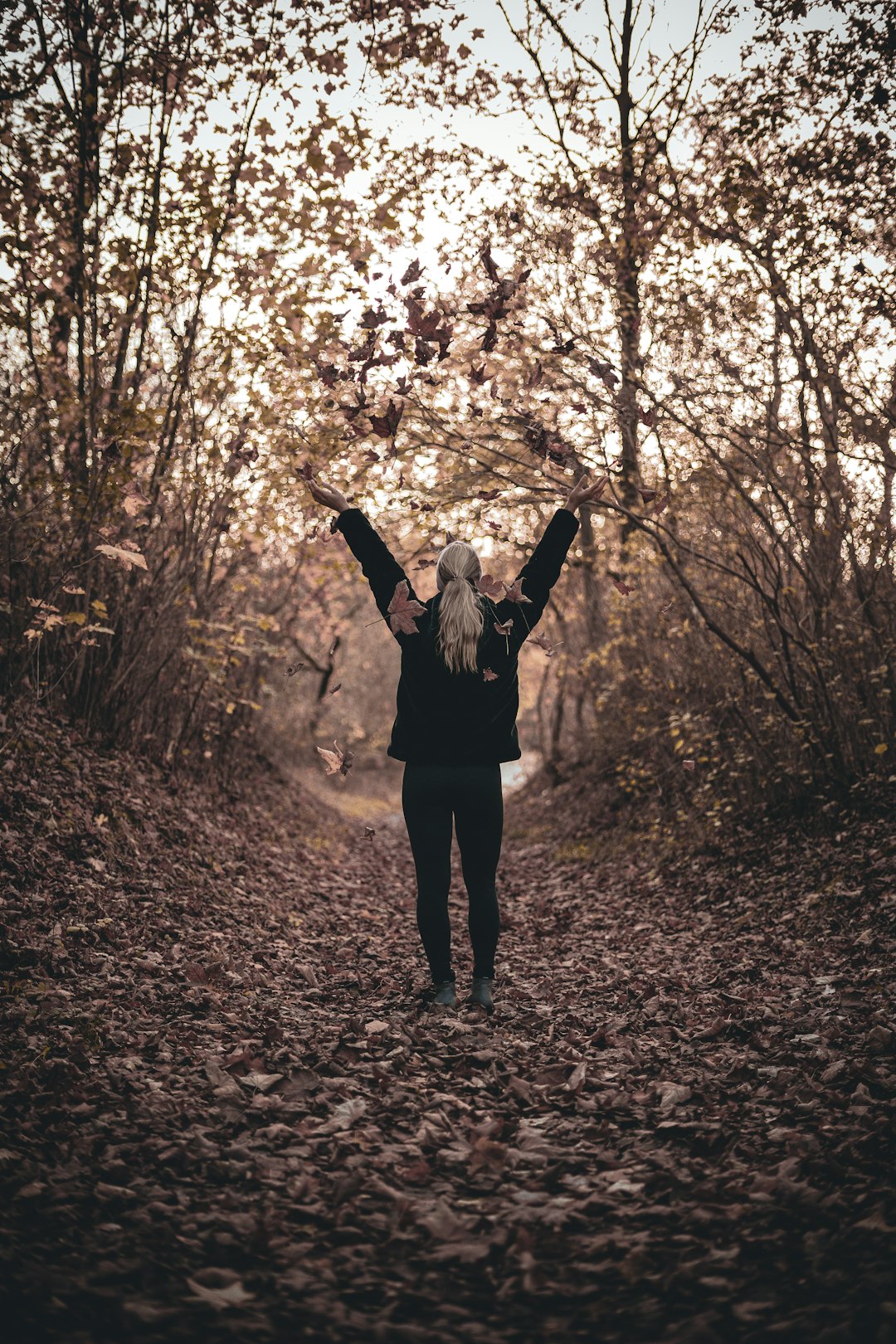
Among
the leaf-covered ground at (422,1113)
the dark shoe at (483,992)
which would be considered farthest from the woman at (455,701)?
the leaf-covered ground at (422,1113)

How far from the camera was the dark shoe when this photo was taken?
4352 mm

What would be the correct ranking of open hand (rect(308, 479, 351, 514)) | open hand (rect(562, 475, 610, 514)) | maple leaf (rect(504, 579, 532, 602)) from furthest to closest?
open hand (rect(562, 475, 610, 514)) → open hand (rect(308, 479, 351, 514)) → maple leaf (rect(504, 579, 532, 602))

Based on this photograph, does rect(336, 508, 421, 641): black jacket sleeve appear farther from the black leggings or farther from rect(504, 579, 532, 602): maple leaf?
the black leggings

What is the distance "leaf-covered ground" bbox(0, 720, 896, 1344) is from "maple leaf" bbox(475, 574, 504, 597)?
2.07 meters

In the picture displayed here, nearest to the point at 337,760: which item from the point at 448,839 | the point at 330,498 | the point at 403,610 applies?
the point at 448,839

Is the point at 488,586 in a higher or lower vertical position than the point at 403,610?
higher

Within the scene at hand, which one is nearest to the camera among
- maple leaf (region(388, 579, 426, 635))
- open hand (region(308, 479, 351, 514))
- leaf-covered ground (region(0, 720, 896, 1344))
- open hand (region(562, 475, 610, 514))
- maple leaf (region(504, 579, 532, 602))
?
leaf-covered ground (region(0, 720, 896, 1344))

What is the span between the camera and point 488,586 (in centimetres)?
409

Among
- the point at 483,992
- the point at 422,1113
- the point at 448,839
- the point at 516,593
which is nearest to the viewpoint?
the point at 422,1113

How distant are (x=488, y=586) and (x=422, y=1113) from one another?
88.2 inches

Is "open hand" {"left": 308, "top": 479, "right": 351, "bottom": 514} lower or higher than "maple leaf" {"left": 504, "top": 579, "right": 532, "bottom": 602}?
higher

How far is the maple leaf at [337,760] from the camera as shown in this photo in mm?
4402

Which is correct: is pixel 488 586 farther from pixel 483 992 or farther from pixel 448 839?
pixel 483 992

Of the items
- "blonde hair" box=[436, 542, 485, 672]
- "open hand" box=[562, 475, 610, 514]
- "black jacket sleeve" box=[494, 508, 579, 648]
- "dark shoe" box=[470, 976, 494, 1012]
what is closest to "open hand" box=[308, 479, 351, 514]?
"blonde hair" box=[436, 542, 485, 672]
